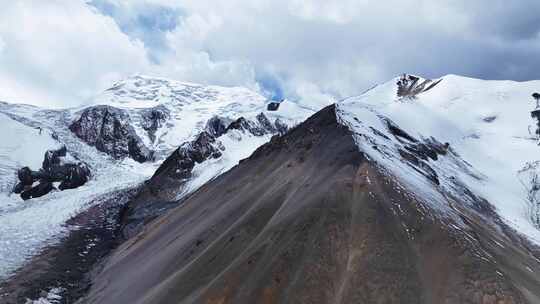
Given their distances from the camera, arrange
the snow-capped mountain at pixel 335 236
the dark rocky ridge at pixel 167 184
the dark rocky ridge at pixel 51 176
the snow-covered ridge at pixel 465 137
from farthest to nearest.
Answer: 1. the dark rocky ridge at pixel 51 176
2. the dark rocky ridge at pixel 167 184
3. the snow-covered ridge at pixel 465 137
4. the snow-capped mountain at pixel 335 236

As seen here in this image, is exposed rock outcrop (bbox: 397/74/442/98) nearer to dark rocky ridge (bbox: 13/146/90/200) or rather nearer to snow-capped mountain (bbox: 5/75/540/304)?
snow-capped mountain (bbox: 5/75/540/304)

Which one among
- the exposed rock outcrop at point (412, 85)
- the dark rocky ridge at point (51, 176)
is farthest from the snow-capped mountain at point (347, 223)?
the exposed rock outcrop at point (412, 85)

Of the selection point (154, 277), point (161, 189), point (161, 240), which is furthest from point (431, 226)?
point (161, 189)

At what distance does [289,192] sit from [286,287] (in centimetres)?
1321

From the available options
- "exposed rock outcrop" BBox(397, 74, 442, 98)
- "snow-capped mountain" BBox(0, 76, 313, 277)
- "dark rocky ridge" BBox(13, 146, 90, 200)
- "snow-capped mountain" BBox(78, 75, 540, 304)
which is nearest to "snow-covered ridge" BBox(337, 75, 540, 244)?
"snow-capped mountain" BBox(78, 75, 540, 304)

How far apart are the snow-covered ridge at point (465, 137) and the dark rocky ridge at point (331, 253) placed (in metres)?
4.09

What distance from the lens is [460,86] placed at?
123938 mm

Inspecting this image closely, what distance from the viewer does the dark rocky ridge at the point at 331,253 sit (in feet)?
90.3

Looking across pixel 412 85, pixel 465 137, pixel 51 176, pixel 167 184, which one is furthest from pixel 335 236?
pixel 51 176

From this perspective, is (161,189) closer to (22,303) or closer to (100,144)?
(22,303)

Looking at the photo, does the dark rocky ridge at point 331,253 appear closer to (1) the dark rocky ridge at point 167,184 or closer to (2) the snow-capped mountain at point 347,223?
(2) the snow-capped mountain at point 347,223

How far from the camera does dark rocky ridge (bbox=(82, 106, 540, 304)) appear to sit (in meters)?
27.5

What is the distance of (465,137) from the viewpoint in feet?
319

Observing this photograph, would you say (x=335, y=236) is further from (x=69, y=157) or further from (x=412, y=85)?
(x=69, y=157)
